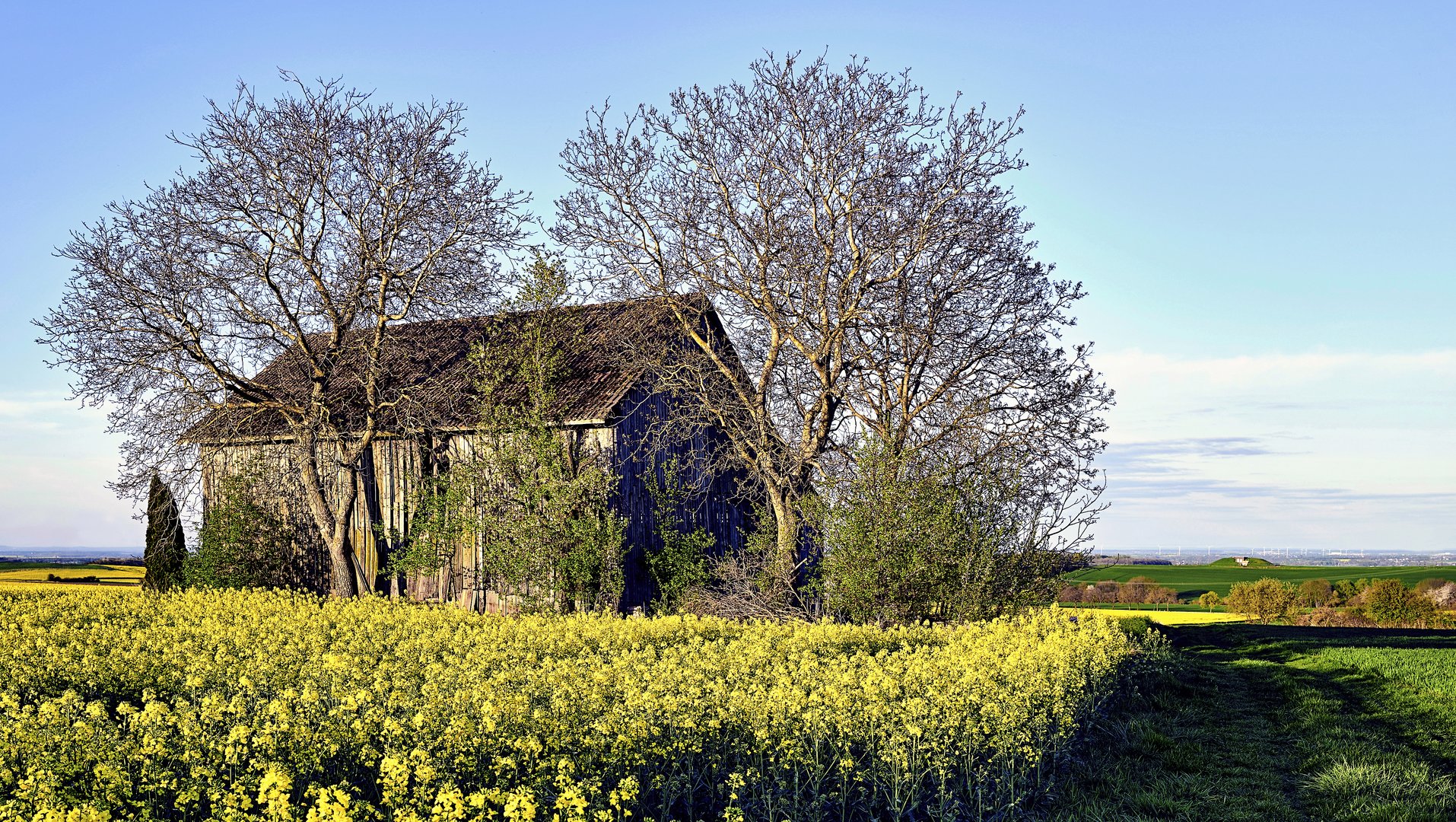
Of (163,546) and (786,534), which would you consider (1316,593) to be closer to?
(786,534)

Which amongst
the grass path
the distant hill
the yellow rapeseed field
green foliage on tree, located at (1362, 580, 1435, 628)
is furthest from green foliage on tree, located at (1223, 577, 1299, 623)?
the distant hill

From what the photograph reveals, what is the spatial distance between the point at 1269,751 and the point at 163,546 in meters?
24.7

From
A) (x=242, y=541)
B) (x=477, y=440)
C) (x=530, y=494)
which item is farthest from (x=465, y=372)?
(x=242, y=541)

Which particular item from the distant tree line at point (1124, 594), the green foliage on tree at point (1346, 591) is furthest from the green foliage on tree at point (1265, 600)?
the distant tree line at point (1124, 594)

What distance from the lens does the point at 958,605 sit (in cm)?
1575

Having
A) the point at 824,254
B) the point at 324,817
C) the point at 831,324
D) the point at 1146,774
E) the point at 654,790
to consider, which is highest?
the point at 824,254

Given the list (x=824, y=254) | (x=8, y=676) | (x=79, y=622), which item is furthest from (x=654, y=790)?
(x=824, y=254)

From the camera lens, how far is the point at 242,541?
2428 centimetres

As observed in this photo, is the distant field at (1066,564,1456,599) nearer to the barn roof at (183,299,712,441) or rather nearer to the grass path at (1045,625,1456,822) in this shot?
the grass path at (1045,625,1456,822)

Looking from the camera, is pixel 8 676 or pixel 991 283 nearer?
pixel 8 676

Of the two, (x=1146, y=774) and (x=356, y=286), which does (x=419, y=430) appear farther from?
(x=1146, y=774)

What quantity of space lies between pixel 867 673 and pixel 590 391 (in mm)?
13308

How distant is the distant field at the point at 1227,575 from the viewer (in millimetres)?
50531

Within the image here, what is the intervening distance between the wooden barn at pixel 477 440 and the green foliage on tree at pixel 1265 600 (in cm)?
2446
